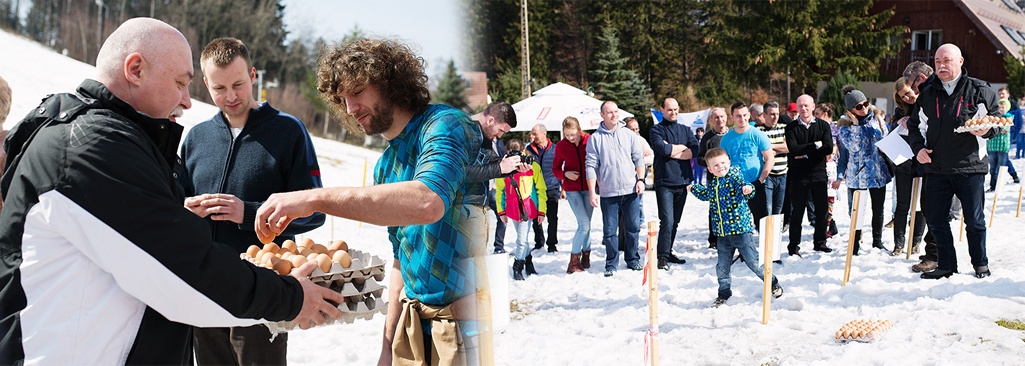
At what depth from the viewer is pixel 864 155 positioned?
6965 mm

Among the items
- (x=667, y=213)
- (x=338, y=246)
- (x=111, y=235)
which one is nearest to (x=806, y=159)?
(x=667, y=213)

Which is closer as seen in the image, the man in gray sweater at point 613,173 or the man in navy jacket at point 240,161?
the man in navy jacket at point 240,161

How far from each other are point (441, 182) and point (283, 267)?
1.76 feet

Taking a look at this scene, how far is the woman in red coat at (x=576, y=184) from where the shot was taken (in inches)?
268

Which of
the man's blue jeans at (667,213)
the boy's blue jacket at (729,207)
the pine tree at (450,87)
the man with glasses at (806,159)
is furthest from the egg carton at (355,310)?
the man with glasses at (806,159)

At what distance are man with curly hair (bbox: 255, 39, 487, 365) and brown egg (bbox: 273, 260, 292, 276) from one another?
144 millimetres

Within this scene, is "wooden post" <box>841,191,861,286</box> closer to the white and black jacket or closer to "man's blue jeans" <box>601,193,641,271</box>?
"man's blue jeans" <box>601,193,641,271</box>

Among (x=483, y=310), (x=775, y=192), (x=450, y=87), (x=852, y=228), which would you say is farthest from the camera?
(x=775, y=192)

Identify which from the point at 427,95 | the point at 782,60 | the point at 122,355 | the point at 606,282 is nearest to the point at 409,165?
the point at 427,95

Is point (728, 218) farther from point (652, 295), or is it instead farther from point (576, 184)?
point (652, 295)

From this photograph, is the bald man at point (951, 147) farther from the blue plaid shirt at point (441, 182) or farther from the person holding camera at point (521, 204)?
the blue plaid shirt at point (441, 182)

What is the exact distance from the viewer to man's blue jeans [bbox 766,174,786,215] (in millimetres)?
7223

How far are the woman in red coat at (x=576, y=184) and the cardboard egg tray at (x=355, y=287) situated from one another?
4757 mm

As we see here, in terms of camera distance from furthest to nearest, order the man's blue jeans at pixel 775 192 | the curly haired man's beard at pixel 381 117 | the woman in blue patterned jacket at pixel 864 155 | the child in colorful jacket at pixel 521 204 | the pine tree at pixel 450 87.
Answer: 1. the man's blue jeans at pixel 775 192
2. the woman in blue patterned jacket at pixel 864 155
3. the child in colorful jacket at pixel 521 204
4. the pine tree at pixel 450 87
5. the curly haired man's beard at pixel 381 117
